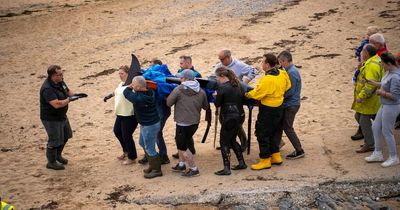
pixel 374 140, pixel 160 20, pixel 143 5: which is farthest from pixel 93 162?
pixel 143 5

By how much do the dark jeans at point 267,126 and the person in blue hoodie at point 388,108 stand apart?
1.52m

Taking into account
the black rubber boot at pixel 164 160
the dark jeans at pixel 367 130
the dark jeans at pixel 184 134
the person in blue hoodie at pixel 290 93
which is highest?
the person in blue hoodie at pixel 290 93

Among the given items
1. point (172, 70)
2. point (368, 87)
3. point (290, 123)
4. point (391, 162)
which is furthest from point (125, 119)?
point (172, 70)

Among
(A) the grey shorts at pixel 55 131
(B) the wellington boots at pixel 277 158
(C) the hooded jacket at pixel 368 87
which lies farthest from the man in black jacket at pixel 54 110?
(C) the hooded jacket at pixel 368 87

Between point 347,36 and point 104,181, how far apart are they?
34.2 feet

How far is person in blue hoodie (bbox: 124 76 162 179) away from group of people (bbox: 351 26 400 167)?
3.34m

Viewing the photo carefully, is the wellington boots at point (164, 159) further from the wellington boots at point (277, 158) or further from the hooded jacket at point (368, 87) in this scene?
the hooded jacket at point (368, 87)

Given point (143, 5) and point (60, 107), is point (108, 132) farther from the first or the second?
point (143, 5)

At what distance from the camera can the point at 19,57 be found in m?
18.1

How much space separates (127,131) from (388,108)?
4.28 m

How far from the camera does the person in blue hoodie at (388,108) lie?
25.7 feet

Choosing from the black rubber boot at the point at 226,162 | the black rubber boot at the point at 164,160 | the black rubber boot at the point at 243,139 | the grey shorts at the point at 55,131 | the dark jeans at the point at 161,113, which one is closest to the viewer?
the black rubber boot at the point at 226,162

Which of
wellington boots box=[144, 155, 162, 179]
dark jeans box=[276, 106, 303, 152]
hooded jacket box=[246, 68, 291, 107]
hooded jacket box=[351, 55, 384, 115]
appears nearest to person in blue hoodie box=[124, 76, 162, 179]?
wellington boots box=[144, 155, 162, 179]

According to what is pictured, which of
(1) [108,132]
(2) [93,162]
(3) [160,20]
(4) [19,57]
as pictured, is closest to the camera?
(2) [93,162]
